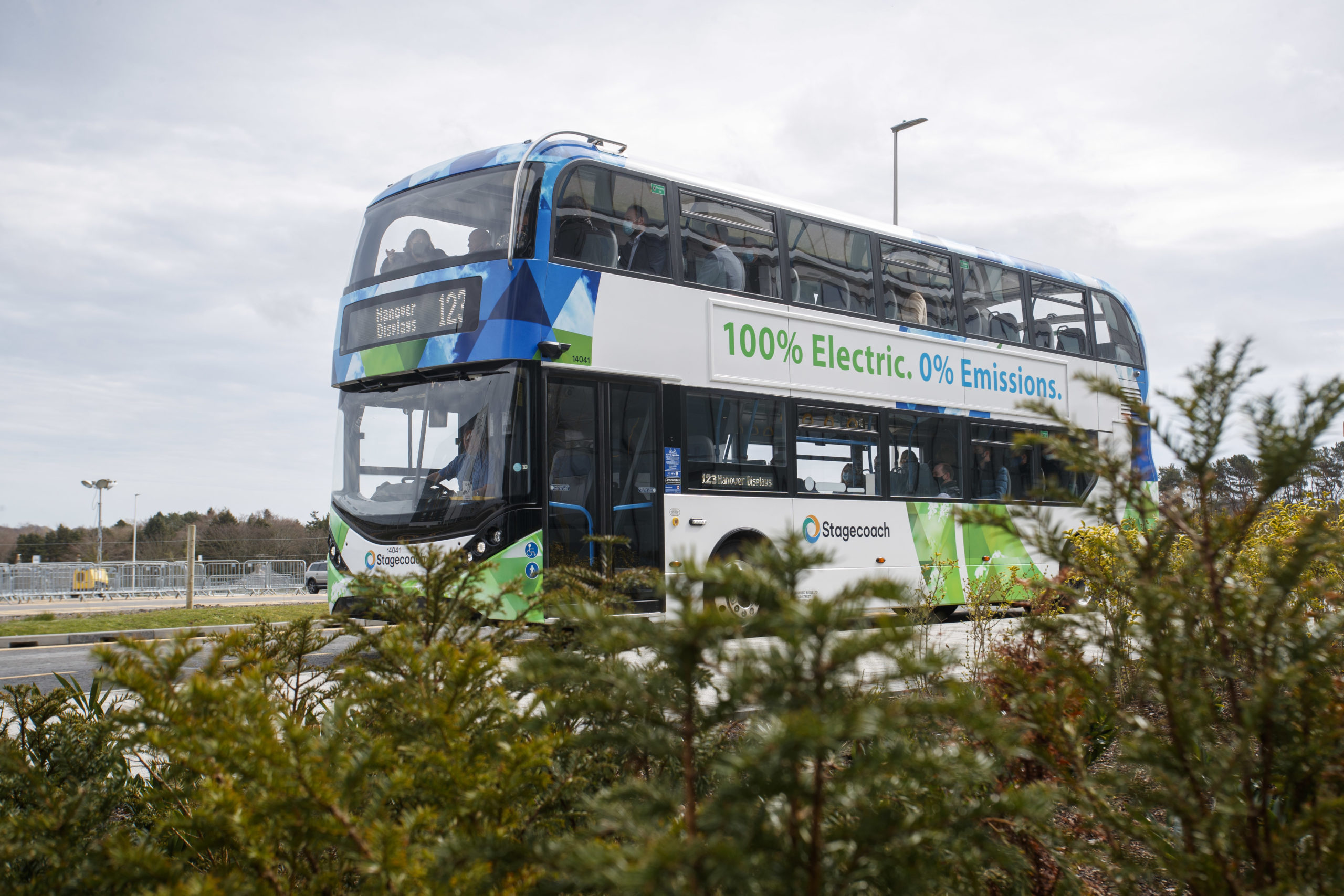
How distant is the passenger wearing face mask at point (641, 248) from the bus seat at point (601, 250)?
0.39 ft

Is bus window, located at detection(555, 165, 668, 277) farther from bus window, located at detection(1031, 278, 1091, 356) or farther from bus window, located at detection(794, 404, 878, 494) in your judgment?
bus window, located at detection(1031, 278, 1091, 356)

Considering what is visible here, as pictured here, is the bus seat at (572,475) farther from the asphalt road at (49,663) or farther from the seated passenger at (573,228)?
the asphalt road at (49,663)

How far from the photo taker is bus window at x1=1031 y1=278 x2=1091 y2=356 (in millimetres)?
14305

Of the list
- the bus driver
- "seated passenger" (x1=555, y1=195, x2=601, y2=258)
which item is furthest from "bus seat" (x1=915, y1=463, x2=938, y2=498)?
the bus driver

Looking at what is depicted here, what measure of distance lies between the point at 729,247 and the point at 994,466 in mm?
5075

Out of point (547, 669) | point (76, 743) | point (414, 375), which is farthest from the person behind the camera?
point (414, 375)

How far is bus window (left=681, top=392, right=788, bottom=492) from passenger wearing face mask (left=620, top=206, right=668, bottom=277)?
134 centimetres

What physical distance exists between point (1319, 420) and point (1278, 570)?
26 centimetres

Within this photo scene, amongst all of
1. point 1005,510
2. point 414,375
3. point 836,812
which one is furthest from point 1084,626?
point 414,375

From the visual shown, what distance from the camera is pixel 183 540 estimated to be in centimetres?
2267

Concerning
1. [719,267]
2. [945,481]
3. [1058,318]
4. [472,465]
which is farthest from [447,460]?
[1058,318]

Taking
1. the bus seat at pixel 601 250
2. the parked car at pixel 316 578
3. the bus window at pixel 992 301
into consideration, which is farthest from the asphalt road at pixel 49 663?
the parked car at pixel 316 578

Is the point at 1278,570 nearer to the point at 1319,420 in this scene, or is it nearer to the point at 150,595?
the point at 1319,420

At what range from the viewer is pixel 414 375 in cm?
946
